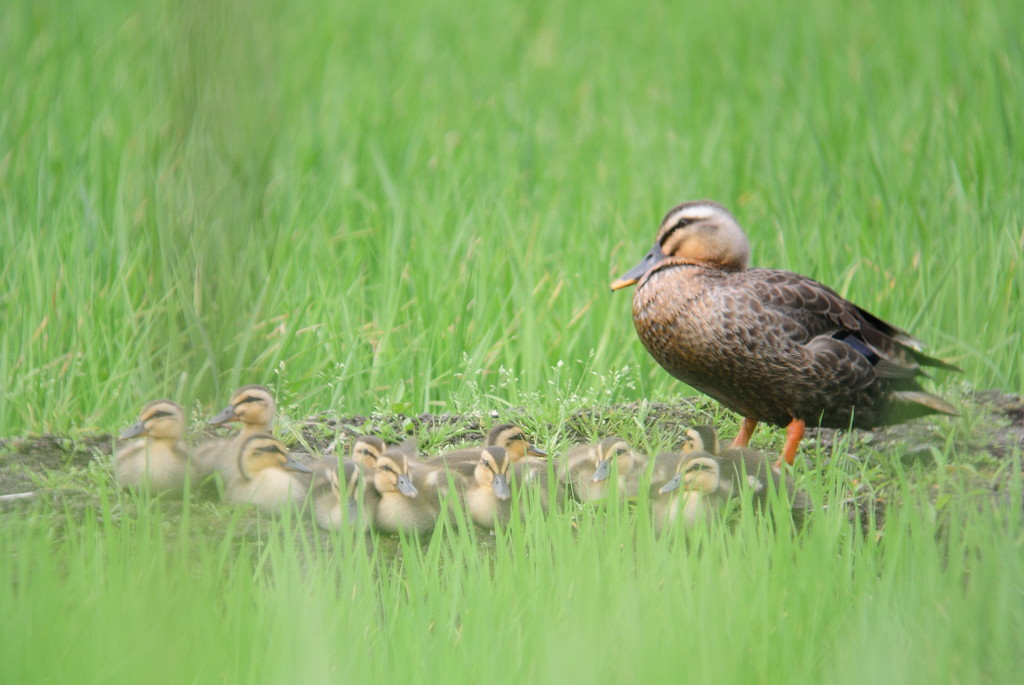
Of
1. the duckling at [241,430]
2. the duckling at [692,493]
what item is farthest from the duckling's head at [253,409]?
the duckling at [692,493]

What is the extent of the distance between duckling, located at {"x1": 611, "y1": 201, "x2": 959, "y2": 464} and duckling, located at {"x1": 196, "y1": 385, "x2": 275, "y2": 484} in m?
1.28

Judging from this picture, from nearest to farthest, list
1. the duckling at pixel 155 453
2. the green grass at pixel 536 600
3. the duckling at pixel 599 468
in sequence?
the green grass at pixel 536 600
the duckling at pixel 155 453
the duckling at pixel 599 468

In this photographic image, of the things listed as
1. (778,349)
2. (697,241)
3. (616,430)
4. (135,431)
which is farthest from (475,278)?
(135,431)

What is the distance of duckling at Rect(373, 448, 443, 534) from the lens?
2.54 m

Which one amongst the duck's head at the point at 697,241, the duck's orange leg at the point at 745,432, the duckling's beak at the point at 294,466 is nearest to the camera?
the duckling's beak at the point at 294,466

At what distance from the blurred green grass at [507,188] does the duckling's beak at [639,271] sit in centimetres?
34

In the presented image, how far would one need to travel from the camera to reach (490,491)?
2.61m

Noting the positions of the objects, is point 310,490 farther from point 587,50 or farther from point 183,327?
point 587,50

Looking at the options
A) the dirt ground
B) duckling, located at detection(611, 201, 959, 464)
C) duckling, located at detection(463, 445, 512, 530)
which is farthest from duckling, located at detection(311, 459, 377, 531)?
duckling, located at detection(611, 201, 959, 464)

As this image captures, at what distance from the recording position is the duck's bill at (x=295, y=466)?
2.50m

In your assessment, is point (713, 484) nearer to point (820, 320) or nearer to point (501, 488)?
point (501, 488)

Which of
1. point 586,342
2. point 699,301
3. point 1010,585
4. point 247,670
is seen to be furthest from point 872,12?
point 247,670

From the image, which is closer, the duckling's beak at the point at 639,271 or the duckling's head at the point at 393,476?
the duckling's head at the point at 393,476

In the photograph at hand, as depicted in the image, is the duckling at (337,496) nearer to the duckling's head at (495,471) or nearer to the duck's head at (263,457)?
the duck's head at (263,457)
